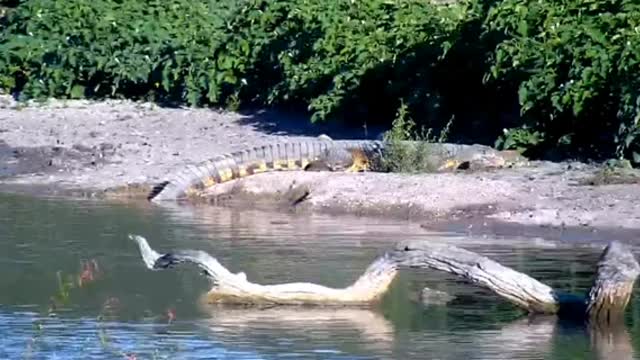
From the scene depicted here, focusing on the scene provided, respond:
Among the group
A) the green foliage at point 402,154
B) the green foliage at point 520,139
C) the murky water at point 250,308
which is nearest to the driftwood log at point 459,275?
the murky water at point 250,308

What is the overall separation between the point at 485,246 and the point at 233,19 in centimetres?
1053

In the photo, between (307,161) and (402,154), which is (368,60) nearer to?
(307,161)

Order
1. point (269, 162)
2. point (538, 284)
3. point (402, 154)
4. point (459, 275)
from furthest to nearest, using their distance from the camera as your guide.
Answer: point (269, 162)
point (402, 154)
point (538, 284)
point (459, 275)

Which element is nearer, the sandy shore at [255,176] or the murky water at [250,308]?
the murky water at [250,308]

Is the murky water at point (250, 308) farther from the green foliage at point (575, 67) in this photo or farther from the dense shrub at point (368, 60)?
the dense shrub at point (368, 60)

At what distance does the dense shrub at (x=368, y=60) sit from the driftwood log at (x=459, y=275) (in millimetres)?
5798

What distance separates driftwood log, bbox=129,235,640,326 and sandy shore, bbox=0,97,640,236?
3827mm

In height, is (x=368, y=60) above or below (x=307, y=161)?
above

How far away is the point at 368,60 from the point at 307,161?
2681 mm

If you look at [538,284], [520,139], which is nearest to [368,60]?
[520,139]

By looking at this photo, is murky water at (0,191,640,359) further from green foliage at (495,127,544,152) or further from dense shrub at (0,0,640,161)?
dense shrub at (0,0,640,161)

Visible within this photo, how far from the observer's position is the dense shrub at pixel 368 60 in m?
17.5

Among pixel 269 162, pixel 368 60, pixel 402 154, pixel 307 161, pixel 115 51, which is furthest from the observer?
pixel 115 51

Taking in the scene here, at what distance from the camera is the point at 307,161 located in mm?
18156
